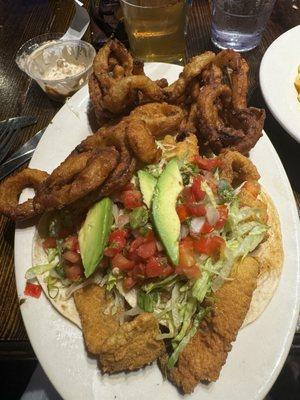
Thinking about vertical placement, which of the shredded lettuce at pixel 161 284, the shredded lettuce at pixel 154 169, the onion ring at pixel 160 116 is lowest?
the shredded lettuce at pixel 161 284

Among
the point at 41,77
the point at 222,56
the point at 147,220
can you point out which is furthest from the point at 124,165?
the point at 41,77

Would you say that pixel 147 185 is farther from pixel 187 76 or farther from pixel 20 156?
pixel 20 156

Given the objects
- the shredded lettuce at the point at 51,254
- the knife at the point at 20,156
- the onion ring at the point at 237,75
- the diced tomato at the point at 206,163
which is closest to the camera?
the shredded lettuce at the point at 51,254

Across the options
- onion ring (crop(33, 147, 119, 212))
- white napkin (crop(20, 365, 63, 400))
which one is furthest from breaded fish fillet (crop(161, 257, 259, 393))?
white napkin (crop(20, 365, 63, 400))

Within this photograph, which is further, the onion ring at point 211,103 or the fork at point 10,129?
the fork at point 10,129

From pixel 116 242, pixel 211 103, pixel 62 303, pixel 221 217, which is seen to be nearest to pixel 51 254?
pixel 62 303

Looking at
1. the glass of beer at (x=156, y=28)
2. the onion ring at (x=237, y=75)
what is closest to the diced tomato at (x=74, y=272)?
the onion ring at (x=237, y=75)

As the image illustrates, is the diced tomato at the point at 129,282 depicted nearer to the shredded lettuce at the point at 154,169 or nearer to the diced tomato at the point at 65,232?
the diced tomato at the point at 65,232
